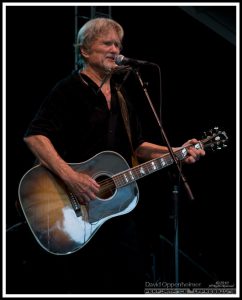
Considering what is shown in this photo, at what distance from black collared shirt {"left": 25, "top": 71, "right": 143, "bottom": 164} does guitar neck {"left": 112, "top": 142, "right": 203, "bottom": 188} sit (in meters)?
0.15

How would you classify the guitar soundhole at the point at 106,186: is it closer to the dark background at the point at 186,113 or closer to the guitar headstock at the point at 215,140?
the guitar headstock at the point at 215,140

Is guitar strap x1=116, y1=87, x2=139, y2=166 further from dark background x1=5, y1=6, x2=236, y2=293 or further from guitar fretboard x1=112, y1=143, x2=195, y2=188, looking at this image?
dark background x1=5, y1=6, x2=236, y2=293

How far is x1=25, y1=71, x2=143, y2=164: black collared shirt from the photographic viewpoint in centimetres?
307

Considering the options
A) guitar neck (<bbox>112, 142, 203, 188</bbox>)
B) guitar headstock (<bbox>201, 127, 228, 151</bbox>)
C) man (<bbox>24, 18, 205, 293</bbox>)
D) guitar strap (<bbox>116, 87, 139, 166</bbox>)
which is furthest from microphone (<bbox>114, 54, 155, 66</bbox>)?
guitar headstock (<bbox>201, 127, 228, 151</bbox>)

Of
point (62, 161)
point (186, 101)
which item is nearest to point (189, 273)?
point (186, 101)

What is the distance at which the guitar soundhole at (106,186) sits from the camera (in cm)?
306

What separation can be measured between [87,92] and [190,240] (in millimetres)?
2670

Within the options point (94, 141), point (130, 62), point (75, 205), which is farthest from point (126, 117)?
point (75, 205)

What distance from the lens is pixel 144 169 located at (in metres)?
3.19

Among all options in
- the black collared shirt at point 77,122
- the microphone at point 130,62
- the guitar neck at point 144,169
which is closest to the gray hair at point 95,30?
the black collared shirt at point 77,122

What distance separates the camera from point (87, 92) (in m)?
3.20

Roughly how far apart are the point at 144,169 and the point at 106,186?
303mm

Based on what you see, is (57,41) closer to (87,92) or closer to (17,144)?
(17,144)

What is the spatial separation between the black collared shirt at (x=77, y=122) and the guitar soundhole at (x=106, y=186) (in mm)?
178
